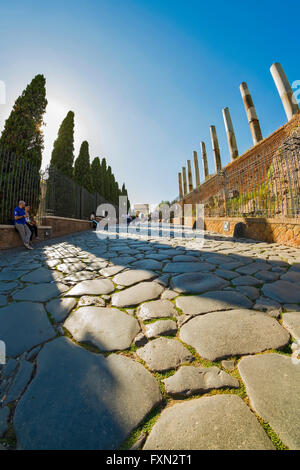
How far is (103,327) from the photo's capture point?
4.73 feet

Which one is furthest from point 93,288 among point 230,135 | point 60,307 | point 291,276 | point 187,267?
point 230,135

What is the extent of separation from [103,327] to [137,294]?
2.10 feet

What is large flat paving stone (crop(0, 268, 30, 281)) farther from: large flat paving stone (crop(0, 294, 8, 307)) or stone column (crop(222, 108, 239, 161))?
stone column (crop(222, 108, 239, 161))

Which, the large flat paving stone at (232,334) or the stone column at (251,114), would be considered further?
the stone column at (251,114)

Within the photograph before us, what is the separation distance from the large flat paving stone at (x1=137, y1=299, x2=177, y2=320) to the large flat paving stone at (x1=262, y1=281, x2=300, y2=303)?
1059 millimetres

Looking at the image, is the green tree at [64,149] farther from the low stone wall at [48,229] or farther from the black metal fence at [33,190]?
the low stone wall at [48,229]

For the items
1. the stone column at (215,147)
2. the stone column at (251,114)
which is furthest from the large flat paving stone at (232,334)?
the stone column at (215,147)

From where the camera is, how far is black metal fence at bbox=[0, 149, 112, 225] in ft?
17.4

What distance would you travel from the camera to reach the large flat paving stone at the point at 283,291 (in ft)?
6.02

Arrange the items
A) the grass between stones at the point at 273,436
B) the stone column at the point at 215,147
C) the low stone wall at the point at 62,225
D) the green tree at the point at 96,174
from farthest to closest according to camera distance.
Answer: the green tree at the point at 96,174, the stone column at the point at 215,147, the low stone wall at the point at 62,225, the grass between stones at the point at 273,436

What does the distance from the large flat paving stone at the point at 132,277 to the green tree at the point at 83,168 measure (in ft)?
42.6

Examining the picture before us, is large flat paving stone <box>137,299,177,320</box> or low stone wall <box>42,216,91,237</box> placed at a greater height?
low stone wall <box>42,216,91,237</box>

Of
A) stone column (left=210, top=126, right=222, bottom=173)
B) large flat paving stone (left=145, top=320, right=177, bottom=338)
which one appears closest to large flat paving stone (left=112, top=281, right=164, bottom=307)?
large flat paving stone (left=145, top=320, right=177, bottom=338)

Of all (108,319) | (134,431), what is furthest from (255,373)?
(108,319)
